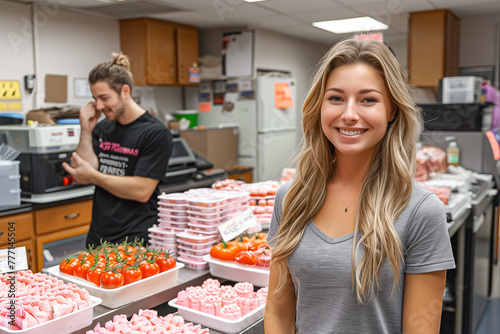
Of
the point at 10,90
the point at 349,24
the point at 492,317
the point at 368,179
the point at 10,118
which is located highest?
the point at 349,24

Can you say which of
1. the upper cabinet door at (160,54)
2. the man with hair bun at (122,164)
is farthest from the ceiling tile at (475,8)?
the man with hair bun at (122,164)

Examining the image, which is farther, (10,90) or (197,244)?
(10,90)

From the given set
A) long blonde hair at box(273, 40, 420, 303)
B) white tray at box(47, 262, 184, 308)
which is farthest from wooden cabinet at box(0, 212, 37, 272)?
long blonde hair at box(273, 40, 420, 303)

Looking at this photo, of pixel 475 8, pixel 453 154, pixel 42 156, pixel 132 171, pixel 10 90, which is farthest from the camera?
pixel 475 8

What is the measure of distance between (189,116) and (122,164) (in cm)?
367

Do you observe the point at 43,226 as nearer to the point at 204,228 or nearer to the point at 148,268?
the point at 204,228

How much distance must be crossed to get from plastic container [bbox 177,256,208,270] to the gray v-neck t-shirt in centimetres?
83

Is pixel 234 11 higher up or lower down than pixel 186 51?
higher up

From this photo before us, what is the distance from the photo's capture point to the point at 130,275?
5.30 feet

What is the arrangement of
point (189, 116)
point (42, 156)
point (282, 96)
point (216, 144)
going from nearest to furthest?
point (42, 156) < point (216, 144) < point (189, 116) < point (282, 96)

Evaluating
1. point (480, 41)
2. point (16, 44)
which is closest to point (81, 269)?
point (16, 44)

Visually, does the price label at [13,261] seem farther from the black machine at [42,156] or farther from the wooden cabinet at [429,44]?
the wooden cabinet at [429,44]

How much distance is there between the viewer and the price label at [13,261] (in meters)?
1.28

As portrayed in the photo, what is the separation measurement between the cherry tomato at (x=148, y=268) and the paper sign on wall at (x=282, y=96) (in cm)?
488
